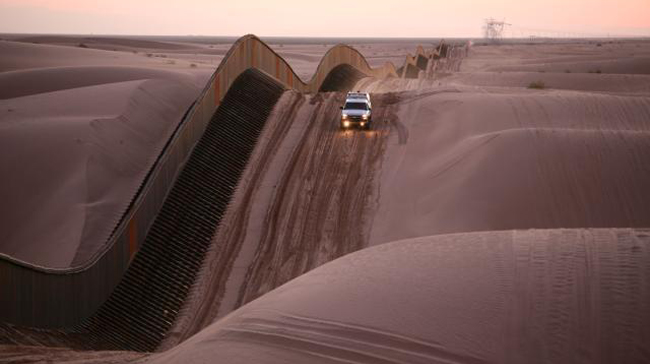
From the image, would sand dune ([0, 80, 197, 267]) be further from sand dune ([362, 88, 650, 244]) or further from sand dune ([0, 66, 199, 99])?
sand dune ([362, 88, 650, 244])

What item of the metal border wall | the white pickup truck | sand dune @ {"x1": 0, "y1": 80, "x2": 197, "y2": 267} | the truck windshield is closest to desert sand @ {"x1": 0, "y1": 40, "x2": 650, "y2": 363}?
sand dune @ {"x1": 0, "y1": 80, "x2": 197, "y2": 267}

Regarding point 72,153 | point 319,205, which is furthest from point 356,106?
point 72,153

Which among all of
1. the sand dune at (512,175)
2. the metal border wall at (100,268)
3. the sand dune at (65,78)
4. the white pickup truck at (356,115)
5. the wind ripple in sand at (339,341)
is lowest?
the wind ripple in sand at (339,341)

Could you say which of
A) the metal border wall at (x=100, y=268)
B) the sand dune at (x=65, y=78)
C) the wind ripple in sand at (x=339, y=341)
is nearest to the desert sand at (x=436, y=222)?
the wind ripple in sand at (x=339, y=341)

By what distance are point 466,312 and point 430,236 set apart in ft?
16.5

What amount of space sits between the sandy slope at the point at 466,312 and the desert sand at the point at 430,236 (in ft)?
0.09

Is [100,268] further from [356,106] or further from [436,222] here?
[356,106]

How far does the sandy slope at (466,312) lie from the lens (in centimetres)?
986

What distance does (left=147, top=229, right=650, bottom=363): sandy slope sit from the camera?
32.3ft

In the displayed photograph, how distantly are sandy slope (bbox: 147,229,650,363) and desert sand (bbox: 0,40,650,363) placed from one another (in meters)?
0.03

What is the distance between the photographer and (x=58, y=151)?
25.7 meters

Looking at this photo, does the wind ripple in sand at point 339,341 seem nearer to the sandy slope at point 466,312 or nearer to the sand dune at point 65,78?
the sandy slope at point 466,312

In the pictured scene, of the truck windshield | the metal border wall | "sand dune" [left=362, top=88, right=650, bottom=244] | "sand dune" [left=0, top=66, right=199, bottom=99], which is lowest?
the metal border wall

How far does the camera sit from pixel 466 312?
10.7 meters
